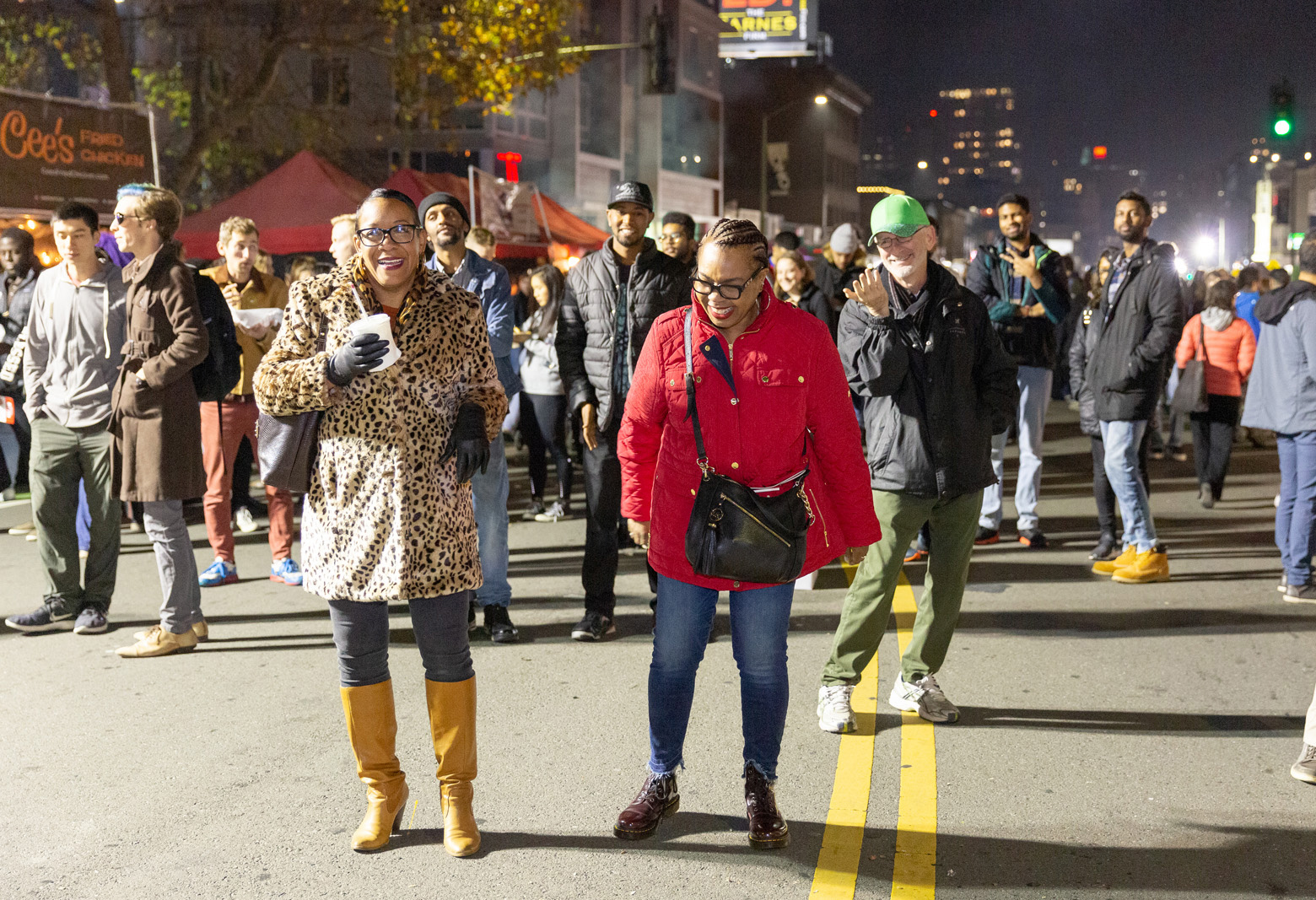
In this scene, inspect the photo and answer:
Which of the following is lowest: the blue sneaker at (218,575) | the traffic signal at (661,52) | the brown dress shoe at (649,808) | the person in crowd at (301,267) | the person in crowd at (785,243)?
the brown dress shoe at (649,808)

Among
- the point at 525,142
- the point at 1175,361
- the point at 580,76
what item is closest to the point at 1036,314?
the point at 1175,361

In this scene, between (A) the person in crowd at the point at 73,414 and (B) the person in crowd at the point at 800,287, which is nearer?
(A) the person in crowd at the point at 73,414

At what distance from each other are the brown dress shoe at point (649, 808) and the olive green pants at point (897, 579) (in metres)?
1.16

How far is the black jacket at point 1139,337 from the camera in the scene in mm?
7238

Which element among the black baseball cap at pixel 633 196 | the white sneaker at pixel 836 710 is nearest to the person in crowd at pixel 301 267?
the black baseball cap at pixel 633 196

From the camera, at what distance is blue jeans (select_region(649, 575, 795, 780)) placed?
379cm

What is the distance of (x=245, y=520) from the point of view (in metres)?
9.46

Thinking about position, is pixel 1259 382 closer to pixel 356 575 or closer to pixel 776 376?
pixel 776 376

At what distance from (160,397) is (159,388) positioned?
0.17 feet

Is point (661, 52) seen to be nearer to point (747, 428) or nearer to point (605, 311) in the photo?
point (605, 311)

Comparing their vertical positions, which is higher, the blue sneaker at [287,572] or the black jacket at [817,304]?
the black jacket at [817,304]

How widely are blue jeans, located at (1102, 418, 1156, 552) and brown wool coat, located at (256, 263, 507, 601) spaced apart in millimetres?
4954

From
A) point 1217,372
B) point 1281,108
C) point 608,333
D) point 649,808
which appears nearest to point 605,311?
point 608,333

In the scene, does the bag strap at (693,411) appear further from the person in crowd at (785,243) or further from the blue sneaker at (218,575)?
the person in crowd at (785,243)
